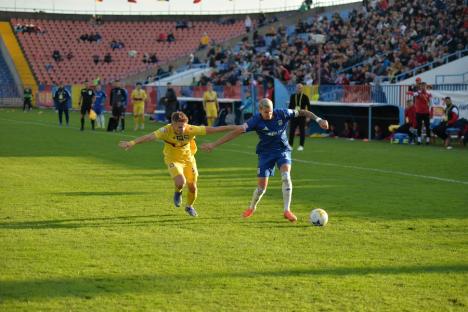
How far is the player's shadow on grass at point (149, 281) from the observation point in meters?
7.09

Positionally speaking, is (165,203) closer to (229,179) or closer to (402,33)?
(229,179)

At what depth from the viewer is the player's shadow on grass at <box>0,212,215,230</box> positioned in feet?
34.4

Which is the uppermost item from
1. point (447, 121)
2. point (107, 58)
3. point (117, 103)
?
point (107, 58)

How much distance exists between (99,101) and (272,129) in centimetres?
2256

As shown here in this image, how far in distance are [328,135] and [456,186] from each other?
15023 millimetres

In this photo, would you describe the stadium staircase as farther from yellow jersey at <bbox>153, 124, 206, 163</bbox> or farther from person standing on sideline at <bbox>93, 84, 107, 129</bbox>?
yellow jersey at <bbox>153, 124, 206, 163</bbox>

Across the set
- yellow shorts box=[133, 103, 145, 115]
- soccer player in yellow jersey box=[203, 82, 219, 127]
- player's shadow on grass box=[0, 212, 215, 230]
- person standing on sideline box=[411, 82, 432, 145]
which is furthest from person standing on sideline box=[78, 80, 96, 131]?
player's shadow on grass box=[0, 212, 215, 230]

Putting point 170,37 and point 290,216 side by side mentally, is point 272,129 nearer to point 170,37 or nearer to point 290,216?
point 290,216

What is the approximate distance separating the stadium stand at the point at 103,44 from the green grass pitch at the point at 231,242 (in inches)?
1905

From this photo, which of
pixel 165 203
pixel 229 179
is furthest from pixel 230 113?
pixel 165 203

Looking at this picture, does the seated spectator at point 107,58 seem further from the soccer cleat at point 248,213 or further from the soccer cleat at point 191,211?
the soccer cleat at point 248,213

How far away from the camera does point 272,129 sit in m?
11.4

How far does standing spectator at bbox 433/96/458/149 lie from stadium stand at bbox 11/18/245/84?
142 feet

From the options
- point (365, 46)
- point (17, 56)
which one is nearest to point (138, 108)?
point (365, 46)
